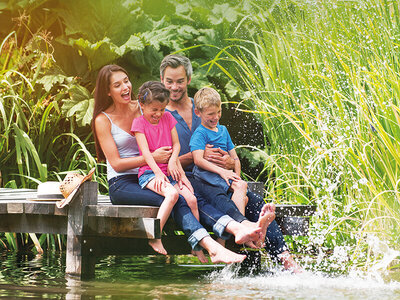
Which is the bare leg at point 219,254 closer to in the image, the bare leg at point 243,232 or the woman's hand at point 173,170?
the bare leg at point 243,232

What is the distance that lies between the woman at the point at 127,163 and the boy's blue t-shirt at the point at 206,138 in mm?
227

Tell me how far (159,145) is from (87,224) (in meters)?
0.67

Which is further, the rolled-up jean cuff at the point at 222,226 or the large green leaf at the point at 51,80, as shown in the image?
the large green leaf at the point at 51,80

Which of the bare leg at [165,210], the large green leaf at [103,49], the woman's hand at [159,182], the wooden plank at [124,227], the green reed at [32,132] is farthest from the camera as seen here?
the large green leaf at [103,49]

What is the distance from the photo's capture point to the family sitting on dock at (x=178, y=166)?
421cm

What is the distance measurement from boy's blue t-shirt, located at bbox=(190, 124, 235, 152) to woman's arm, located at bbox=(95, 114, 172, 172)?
217mm

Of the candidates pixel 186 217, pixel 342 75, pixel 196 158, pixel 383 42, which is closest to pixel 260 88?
pixel 342 75

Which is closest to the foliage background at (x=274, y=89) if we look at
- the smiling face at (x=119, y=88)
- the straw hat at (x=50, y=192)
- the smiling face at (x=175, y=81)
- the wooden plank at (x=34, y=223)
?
the smiling face at (x=175, y=81)

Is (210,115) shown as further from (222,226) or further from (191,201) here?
(222,226)

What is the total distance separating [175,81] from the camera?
16.0ft

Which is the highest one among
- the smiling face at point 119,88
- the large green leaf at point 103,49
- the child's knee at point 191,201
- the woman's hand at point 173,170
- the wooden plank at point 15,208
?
the large green leaf at point 103,49

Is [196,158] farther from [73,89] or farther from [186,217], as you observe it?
[73,89]

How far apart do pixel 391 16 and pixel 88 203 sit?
2.57 m

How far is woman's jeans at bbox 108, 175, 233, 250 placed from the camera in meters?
4.18
